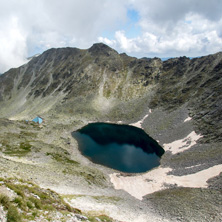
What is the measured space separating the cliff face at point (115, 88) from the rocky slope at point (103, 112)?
23.6 inches

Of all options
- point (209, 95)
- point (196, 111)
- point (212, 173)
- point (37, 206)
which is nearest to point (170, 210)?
point (212, 173)

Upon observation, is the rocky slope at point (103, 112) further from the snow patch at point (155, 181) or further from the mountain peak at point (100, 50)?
the snow patch at point (155, 181)

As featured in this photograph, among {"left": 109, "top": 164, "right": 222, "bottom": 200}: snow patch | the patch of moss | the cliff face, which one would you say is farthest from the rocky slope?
{"left": 109, "top": 164, "right": 222, "bottom": 200}: snow patch

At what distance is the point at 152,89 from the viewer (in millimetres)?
125625

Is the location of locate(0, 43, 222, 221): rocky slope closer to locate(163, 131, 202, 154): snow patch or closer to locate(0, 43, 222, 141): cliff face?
locate(0, 43, 222, 141): cliff face

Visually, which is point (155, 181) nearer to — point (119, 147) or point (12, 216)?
point (119, 147)

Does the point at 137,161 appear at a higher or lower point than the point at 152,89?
lower

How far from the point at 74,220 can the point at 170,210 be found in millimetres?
24897

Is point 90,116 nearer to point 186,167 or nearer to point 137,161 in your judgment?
point 137,161

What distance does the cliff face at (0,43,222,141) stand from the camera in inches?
3718

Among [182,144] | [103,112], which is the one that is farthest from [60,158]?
[103,112]

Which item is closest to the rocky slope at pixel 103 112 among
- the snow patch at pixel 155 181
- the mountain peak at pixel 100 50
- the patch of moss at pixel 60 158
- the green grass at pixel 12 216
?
the patch of moss at pixel 60 158

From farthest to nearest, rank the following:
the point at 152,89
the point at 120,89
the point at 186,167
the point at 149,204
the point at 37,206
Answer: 1. the point at 120,89
2. the point at 152,89
3. the point at 186,167
4. the point at 149,204
5. the point at 37,206

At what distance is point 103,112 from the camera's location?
390 feet
